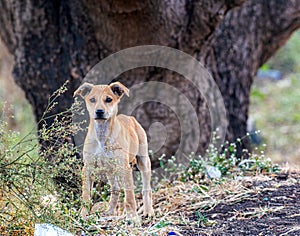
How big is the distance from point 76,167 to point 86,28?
8.59 ft

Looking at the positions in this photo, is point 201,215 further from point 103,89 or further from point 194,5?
point 194,5

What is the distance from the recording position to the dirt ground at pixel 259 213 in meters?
3.73

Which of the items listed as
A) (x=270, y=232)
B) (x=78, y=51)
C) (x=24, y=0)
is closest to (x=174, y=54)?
(x=78, y=51)

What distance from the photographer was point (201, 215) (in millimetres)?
4082

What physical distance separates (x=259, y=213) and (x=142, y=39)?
2.54 meters

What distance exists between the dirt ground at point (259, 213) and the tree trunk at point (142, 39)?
6.20ft

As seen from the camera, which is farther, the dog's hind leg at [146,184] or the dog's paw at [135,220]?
the dog's hind leg at [146,184]

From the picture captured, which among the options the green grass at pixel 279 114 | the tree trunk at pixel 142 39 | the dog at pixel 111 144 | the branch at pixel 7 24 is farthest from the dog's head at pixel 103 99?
the green grass at pixel 279 114

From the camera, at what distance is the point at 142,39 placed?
6.07 metres

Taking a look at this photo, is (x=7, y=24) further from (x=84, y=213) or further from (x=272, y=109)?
(x=272, y=109)

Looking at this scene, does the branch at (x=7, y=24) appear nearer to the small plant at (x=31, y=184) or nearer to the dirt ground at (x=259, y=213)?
the dirt ground at (x=259, y=213)

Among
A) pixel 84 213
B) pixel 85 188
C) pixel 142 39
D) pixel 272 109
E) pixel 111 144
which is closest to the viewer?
pixel 85 188

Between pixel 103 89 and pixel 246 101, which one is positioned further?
pixel 246 101

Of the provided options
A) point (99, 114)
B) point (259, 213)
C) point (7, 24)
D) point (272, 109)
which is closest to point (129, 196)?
point (99, 114)
